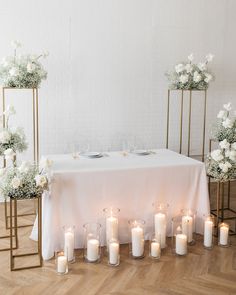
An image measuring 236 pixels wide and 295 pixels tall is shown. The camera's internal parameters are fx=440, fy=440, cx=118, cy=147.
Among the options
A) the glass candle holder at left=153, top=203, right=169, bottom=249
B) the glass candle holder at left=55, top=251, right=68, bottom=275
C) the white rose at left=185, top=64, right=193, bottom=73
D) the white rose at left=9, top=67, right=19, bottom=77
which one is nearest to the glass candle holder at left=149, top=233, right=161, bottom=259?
the glass candle holder at left=153, top=203, right=169, bottom=249

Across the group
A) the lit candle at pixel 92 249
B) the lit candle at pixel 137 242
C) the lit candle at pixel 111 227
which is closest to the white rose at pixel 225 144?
the lit candle at pixel 137 242

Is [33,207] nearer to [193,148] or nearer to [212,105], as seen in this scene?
[193,148]

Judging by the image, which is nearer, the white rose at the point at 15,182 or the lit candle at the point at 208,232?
the white rose at the point at 15,182

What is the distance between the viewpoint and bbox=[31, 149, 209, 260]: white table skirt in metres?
3.85

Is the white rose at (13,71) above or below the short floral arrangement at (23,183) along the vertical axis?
above

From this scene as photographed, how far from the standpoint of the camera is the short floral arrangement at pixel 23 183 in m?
3.44

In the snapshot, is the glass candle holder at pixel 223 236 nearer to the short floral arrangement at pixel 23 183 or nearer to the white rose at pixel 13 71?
the short floral arrangement at pixel 23 183

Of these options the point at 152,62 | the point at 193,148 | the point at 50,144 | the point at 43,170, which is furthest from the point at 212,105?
the point at 43,170

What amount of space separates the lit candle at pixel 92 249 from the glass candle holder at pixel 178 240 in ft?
2.41

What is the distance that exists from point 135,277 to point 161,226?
702mm

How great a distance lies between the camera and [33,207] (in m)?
5.33

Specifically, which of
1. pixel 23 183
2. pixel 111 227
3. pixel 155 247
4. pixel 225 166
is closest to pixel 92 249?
pixel 111 227

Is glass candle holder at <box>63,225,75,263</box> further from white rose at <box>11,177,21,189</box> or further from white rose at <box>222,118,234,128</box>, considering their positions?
white rose at <box>222,118,234,128</box>

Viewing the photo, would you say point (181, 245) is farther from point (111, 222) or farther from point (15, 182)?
point (15, 182)
